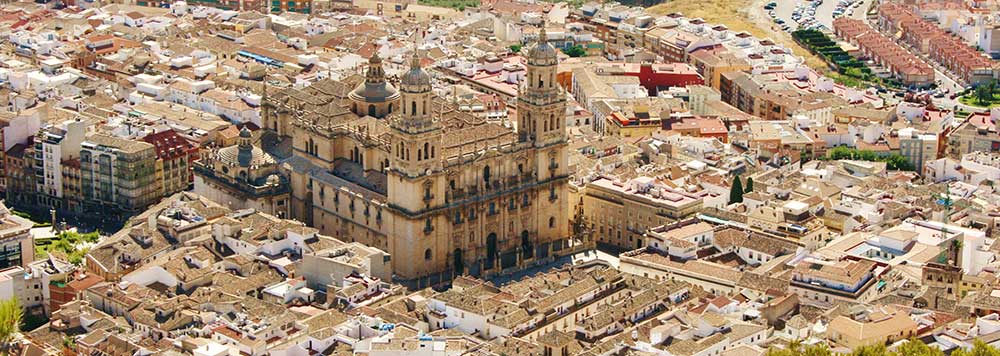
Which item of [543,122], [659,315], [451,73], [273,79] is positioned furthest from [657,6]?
[659,315]

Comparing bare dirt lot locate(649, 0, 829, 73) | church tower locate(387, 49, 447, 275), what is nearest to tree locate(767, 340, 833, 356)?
church tower locate(387, 49, 447, 275)

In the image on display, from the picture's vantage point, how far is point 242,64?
397 ft

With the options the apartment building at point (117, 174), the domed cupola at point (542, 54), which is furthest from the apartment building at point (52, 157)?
the domed cupola at point (542, 54)

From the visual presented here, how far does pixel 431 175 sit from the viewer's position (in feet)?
267

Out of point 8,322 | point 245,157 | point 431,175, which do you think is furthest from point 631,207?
point 8,322

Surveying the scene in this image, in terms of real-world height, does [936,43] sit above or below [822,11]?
above

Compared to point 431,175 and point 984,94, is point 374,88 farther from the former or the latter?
point 984,94

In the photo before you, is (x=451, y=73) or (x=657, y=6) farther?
(x=657, y=6)

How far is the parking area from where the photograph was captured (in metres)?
162

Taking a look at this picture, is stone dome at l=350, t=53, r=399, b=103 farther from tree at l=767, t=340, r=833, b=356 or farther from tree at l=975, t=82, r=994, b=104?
tree at l=975, t=82, r=994, b=104

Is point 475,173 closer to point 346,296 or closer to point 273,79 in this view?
point 346,296

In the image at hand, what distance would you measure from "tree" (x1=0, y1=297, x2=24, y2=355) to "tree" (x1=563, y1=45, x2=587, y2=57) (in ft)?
233

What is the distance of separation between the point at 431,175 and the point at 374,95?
32.1 ft

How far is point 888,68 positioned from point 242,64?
53.7 metres
